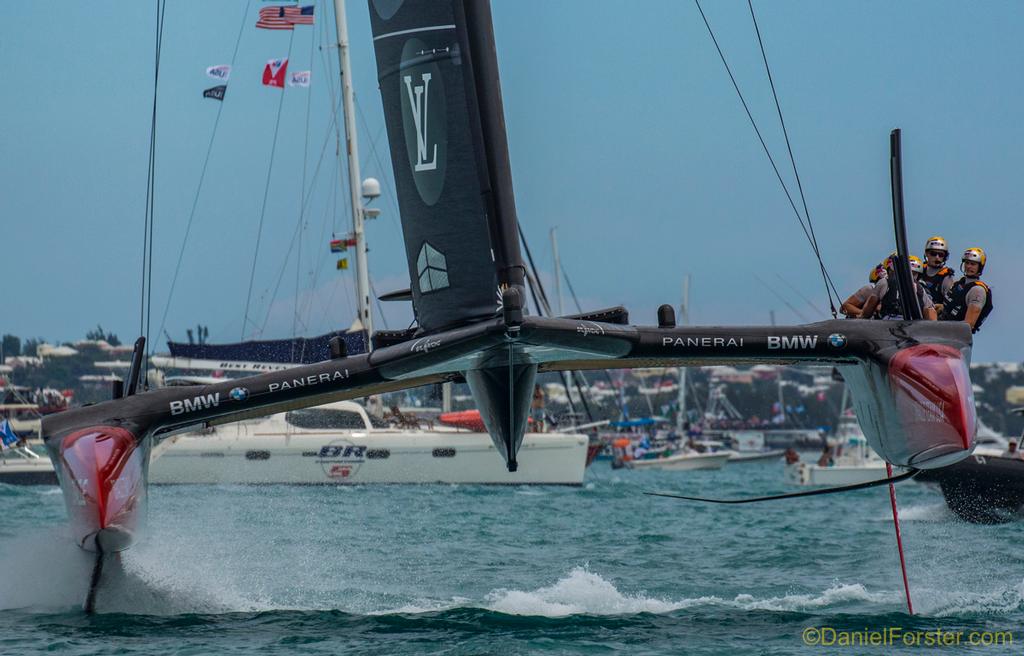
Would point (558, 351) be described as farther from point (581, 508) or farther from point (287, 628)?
point (581, 508)

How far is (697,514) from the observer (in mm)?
16781

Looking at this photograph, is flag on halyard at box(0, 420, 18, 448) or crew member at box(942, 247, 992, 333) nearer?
crew member at box(942, 247, 992, 333)

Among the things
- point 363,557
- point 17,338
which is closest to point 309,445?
point 363,557

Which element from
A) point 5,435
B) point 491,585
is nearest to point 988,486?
point 491,585

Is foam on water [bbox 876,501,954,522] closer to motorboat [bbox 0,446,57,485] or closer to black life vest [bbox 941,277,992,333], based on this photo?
black life vest [bbox 941,277,992,333]

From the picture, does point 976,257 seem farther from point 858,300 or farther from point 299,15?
point 299,15

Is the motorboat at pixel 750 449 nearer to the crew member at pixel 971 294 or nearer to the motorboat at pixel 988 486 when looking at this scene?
the motorboat at pixel 988 486

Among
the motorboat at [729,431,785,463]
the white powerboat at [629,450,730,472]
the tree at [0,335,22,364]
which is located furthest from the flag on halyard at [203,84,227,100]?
the tree at [0,335,22,364]

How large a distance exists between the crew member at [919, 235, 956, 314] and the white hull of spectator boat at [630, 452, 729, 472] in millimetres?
32383

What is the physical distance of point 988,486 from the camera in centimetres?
1534

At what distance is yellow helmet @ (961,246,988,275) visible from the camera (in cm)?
734

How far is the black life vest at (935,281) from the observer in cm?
751

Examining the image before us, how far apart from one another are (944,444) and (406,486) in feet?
47.2

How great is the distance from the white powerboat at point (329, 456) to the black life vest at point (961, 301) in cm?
1327
